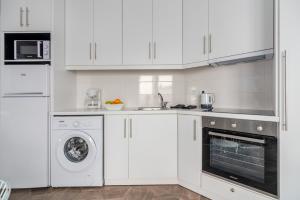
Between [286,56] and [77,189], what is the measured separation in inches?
94.9

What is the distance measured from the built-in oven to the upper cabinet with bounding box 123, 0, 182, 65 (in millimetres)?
1080

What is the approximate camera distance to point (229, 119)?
1934 mm

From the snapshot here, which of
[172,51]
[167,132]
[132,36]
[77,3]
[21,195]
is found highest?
[77,3]

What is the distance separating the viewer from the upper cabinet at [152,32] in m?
2.74

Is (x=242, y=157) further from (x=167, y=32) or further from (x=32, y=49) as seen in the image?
(x=32, y=49)

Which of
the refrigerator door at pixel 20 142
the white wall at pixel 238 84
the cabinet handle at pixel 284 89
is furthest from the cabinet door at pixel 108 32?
the cabinet handle at pixel 284 89

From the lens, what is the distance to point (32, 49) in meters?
2.40

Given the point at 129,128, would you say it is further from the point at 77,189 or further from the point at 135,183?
the point at 77,189

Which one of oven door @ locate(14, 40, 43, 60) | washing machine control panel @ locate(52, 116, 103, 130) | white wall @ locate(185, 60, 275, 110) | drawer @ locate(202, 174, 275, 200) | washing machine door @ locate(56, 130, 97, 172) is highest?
oven door @ locate(14, 40, 43, 60)

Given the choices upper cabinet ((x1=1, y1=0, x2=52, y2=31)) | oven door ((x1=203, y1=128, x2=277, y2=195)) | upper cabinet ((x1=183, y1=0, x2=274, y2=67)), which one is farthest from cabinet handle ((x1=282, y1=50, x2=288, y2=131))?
upper cabinet ((x1=1, y1=0, x2=52, y2=31))

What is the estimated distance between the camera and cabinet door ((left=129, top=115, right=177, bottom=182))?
2.48 m

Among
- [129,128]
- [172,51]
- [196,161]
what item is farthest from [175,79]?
[196,161]

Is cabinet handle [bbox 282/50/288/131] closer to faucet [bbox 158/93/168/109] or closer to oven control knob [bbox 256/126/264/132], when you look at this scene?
oven control knob [bbox 256/126/264/132]

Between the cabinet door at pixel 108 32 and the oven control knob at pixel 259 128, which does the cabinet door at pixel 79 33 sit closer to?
the cabinet door at pixel 108 32
